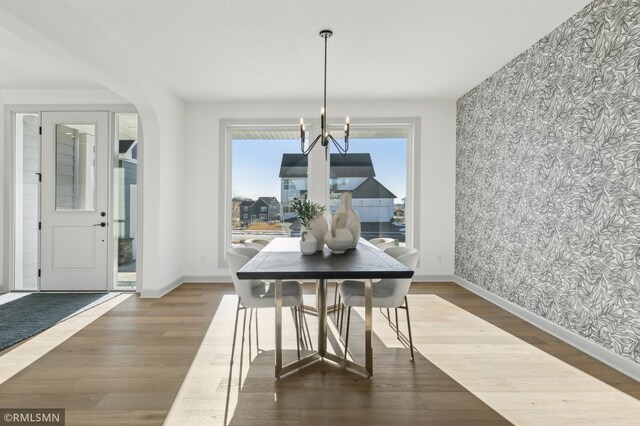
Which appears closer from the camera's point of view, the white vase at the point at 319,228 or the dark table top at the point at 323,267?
the dark table top at the point at 323,267

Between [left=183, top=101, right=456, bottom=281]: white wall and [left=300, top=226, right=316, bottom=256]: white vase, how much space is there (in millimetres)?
2936

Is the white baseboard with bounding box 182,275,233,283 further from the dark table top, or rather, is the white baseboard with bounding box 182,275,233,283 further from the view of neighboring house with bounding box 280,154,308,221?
the dark table top

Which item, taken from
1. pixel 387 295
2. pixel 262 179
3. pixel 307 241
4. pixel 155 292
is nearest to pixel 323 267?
pixel 307 241

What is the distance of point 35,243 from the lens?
4723 millimetres

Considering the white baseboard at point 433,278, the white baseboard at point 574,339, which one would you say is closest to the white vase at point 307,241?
the white baseboard at point 574,339

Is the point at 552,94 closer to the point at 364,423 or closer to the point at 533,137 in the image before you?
the point at 533,137

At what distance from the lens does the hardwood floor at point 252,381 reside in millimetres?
1962

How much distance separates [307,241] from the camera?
8.74 feet

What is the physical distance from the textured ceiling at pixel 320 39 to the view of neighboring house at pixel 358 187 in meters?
1.16

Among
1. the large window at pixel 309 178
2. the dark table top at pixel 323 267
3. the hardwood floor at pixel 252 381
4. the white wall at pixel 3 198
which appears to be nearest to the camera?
the hardwood floor at pixel 252 381

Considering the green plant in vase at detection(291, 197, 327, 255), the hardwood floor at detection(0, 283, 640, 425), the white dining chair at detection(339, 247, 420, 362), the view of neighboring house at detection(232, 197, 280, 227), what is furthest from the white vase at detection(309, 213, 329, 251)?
the view of neighboring house at detection(232, 197, 280, 227)

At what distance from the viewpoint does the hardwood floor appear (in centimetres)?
196

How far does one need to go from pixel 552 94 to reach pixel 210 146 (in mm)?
4278

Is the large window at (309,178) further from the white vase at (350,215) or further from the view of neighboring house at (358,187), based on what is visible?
the white vase at (350,215)
